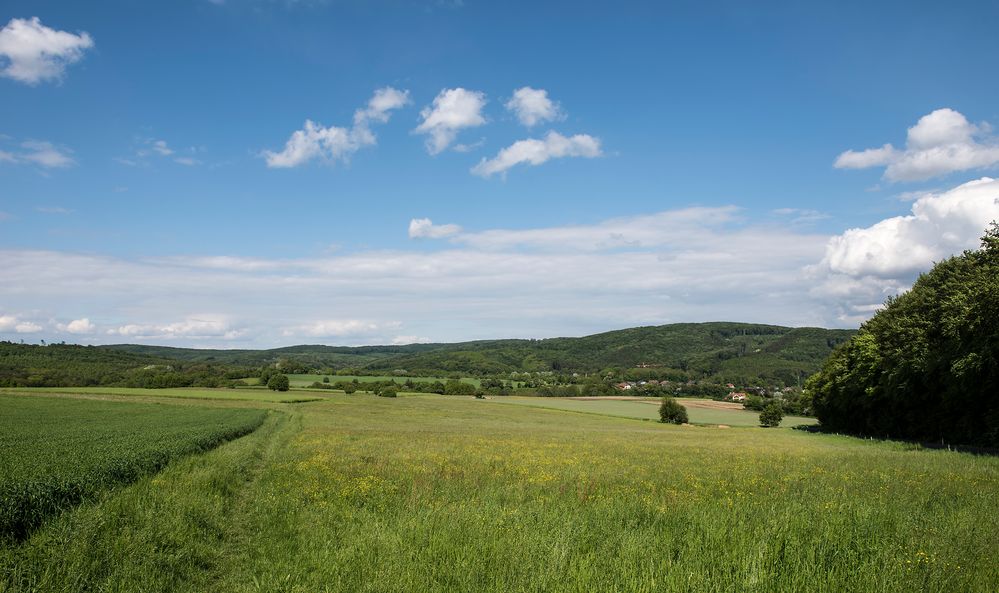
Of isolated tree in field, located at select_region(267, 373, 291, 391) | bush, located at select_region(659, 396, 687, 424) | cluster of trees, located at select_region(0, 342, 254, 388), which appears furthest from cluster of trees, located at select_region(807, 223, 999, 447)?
cluster of trees, located at select_region(0, 342, 254, 388)

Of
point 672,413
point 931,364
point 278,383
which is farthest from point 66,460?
point 278,383

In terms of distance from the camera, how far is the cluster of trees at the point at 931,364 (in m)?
30.7

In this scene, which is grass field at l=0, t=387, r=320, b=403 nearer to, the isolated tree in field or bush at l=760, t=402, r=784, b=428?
the isolated tree in field

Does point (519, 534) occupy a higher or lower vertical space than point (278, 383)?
higher

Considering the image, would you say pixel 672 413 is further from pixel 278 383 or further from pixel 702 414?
pixel 278 383

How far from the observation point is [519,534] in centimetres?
896

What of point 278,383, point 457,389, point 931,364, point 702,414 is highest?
point 931,364

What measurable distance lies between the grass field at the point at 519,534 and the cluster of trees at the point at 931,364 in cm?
1875

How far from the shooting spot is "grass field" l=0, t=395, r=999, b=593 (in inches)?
280

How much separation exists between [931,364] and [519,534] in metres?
38.2

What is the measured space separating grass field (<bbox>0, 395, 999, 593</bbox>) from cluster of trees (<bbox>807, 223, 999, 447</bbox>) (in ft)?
61.5

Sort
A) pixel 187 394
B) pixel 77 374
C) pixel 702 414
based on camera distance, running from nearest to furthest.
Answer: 1. pixel 187 394
2. pixel 702 414
3. pixel 77 374

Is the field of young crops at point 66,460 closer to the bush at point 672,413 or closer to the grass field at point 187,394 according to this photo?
the grass field at point 187,394

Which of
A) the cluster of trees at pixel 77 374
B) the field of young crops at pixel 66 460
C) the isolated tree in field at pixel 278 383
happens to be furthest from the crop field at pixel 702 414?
the cluster of trees at pixel 77 374
